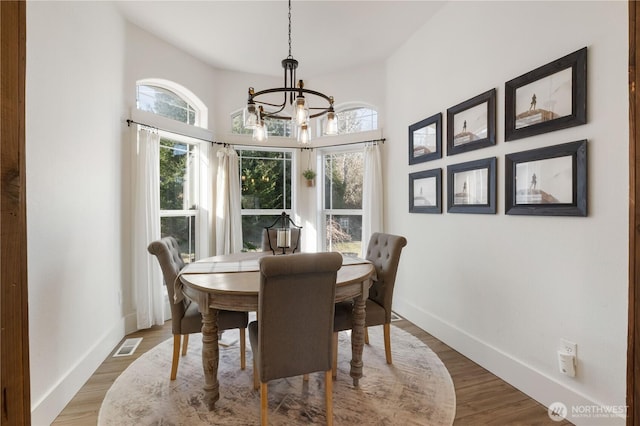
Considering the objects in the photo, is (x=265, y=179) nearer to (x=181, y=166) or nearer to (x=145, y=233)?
(x=181, y=166)

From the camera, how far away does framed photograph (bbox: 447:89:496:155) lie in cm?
233

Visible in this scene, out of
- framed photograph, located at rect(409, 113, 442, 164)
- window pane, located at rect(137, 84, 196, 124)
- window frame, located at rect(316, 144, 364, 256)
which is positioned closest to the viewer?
framed photograph, located at rect(409, 113, 442, 164)

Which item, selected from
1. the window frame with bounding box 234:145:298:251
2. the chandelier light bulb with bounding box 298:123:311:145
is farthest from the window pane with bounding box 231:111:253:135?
the chandelier light bulb with bounding box 298:123:311:145

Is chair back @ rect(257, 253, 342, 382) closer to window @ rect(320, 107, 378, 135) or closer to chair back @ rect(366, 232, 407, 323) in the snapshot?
chair back @ rect(366, 232, 407, 323)

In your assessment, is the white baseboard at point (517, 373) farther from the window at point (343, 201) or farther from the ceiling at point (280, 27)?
the ceiling at point (280, 27)

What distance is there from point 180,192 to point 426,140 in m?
2.90

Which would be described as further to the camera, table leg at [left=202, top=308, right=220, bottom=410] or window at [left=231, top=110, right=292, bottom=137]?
window at [left=231, top=110, right=292, bottom=137]

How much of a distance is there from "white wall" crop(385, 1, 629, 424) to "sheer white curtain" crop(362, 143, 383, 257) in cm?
54

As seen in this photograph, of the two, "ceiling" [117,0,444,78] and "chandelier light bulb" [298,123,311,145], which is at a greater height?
"ceiling" [117,0,444,78]

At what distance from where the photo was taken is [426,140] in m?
3.09

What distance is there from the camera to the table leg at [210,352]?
181cm

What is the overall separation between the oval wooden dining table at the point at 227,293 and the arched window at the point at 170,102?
6.93 ft

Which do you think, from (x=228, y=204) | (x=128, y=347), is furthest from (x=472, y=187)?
(x=128, y=347)

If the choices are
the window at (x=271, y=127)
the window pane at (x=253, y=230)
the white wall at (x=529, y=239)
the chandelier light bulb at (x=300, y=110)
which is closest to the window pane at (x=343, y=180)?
the window at (x=271, y=127)
